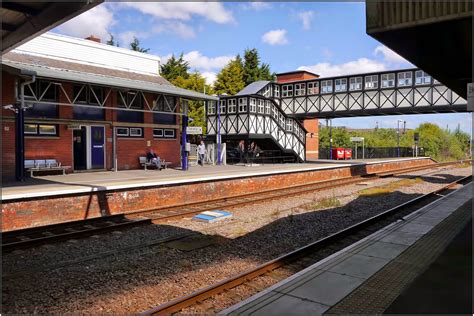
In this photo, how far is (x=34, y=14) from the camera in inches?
259

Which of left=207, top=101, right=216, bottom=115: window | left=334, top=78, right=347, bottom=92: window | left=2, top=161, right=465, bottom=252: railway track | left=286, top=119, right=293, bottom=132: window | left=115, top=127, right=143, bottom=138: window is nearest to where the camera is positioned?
left=2, top=161, right=465, bottom=252: railway track

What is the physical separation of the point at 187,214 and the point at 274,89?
25.8 metres

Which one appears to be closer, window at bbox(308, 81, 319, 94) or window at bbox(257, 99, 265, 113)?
window at bbox(257, 99, 265, 113)

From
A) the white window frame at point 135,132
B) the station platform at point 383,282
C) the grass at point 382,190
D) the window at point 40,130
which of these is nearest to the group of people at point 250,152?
the white window frame at point 135,132

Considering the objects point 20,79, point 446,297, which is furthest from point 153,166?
point 446,297

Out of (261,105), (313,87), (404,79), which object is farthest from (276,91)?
(404,79)

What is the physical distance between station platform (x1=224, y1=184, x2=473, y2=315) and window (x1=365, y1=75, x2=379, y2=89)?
974 inches

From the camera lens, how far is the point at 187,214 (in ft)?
38.2

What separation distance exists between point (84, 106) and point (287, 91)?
2288 cm

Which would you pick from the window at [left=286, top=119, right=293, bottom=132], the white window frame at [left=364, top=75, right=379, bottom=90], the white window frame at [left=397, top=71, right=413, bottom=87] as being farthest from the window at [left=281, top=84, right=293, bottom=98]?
the white window frame at [left=397, top=71, right=413, bottom=87]

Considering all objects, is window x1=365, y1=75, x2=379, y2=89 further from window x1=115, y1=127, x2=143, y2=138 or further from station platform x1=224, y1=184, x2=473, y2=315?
station platform x1=224, y1=184, x2=473, y2=315

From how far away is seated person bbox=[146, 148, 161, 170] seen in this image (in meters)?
19.9

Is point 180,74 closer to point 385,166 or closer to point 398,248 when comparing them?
point 385,166

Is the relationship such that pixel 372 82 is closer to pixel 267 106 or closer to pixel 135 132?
pixel 267 106
